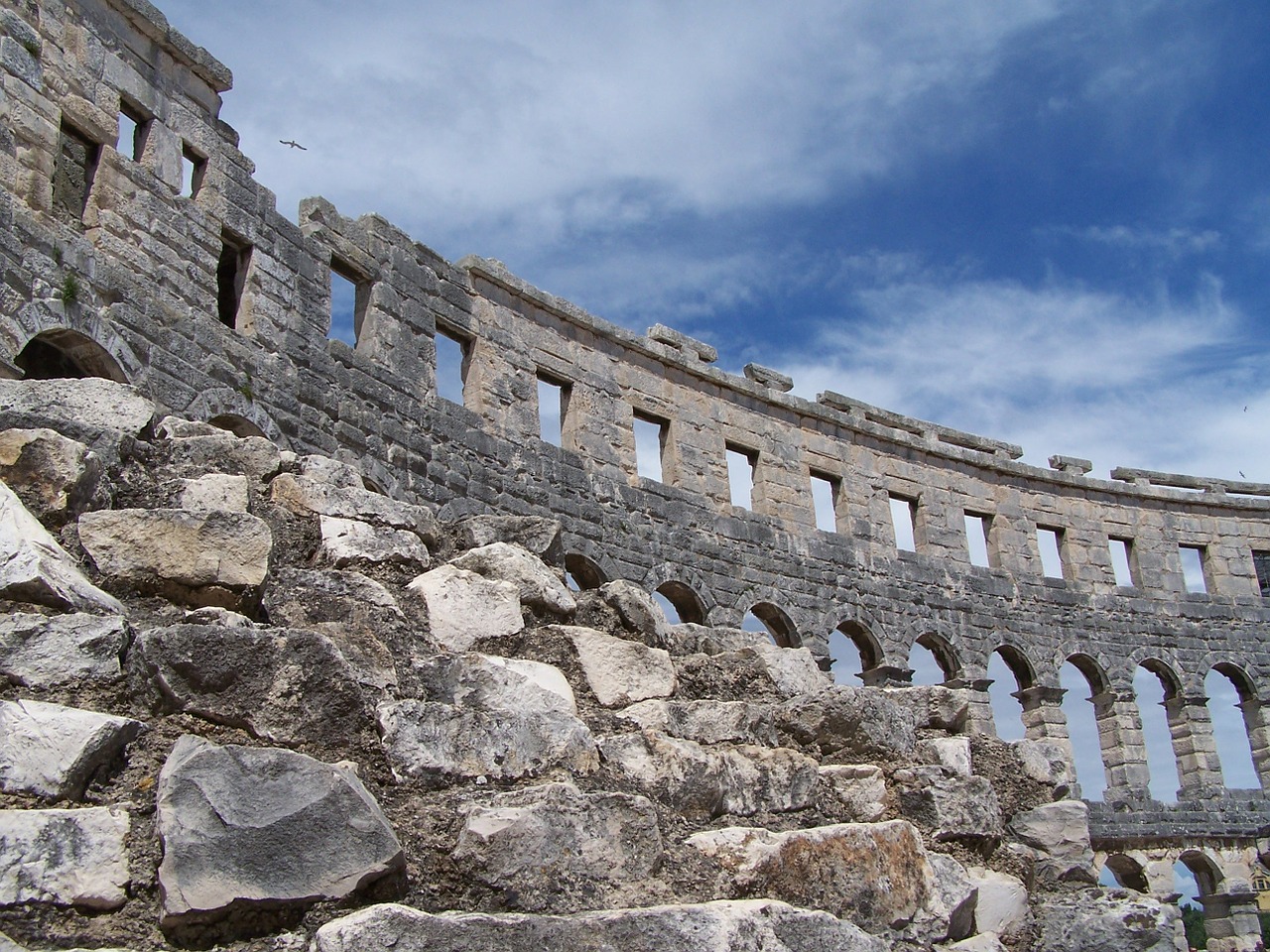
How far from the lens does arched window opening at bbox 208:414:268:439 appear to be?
34.9 feet

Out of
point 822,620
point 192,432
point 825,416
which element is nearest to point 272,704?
point 192,432

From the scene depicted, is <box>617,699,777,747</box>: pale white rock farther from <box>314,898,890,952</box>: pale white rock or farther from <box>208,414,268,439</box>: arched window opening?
<box>208,414,268,439</box>: arched window opening

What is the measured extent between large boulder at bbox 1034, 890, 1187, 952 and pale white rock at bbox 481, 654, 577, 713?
182cm

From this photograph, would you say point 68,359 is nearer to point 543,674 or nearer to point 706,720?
point 543,674

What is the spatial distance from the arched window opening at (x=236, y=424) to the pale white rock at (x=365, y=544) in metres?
5.89

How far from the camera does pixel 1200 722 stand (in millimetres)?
20344

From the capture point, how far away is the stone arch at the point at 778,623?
55.0 ft

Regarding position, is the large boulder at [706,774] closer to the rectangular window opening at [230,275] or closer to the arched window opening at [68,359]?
the arched window opening at [68,359]

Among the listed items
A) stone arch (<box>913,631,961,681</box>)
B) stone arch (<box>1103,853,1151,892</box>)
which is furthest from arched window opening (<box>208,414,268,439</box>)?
stone arch (<box>1103,853,1151,892</box>)

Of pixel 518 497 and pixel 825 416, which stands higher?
pixel 825 416

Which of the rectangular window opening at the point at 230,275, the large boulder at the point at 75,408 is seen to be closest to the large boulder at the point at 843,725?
the large boulder at the point at 75,408

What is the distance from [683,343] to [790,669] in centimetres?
1257

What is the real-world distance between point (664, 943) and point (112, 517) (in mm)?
2330

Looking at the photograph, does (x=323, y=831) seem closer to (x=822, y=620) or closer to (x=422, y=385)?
(x=422, y=385)
